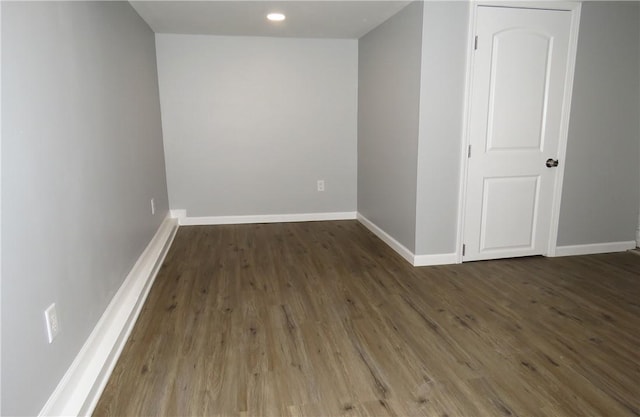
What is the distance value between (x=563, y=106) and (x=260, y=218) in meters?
3.30

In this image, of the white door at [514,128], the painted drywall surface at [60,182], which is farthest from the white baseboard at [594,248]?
the painted drywall surface at [60,182]

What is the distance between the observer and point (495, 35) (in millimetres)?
3133

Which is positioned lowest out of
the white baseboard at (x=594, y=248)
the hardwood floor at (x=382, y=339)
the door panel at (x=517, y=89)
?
the hardwood floor at (x=382, y=339)

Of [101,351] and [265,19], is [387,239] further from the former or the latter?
[101,351]

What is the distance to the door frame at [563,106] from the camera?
311 cm

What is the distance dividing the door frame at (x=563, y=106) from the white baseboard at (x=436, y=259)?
47 mm

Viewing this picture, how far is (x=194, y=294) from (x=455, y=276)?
6.46 feet

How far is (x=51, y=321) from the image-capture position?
5.24ft

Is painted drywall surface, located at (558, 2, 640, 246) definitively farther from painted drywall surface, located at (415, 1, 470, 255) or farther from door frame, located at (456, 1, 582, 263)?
painted drywall surface, located at (415, 1, 470, 255)

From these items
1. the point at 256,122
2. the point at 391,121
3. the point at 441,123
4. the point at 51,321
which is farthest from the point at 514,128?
the point at 51,321

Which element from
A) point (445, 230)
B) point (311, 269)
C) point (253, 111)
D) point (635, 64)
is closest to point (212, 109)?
point (253, 111)

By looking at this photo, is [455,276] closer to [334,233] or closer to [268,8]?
[334,233]

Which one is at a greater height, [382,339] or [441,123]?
[441,123]

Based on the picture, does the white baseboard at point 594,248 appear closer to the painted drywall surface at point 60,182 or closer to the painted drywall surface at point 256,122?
the painted drywall surface at point 256,122
